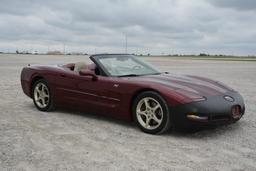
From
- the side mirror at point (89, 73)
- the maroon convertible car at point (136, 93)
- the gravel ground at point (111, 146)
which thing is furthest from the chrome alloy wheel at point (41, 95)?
the side mirror at point (89, 73)

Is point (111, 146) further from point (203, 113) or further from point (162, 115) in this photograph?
point (203, 113)

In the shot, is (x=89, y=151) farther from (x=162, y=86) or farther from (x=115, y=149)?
(x=162, y=86)

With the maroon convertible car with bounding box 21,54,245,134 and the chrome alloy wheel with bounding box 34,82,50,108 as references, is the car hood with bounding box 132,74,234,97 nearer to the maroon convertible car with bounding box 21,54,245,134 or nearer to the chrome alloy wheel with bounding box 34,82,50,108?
the maroon convertible car with bounding box 21,54,245,134

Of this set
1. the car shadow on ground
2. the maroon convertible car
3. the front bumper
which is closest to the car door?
the maroon convertible car

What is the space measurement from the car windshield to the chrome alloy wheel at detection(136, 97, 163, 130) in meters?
0.80

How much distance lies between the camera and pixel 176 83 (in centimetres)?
598

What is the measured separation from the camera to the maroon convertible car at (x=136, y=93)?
5.52 meters

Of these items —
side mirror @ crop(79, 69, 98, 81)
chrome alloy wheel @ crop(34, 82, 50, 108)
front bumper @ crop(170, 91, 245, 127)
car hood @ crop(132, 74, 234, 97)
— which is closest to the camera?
front bumper @ crop(170, 91, 245, 127)

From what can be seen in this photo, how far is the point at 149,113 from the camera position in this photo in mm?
5840

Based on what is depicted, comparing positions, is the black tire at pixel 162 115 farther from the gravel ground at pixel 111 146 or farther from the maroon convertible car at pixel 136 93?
the gravel ground at pixel 111 146

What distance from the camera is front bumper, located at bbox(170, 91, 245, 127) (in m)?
5.42

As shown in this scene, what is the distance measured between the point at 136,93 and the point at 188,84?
0.75 metres

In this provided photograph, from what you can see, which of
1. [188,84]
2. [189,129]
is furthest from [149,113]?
[188,84]

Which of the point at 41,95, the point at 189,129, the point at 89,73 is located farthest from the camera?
the point at 41,95
